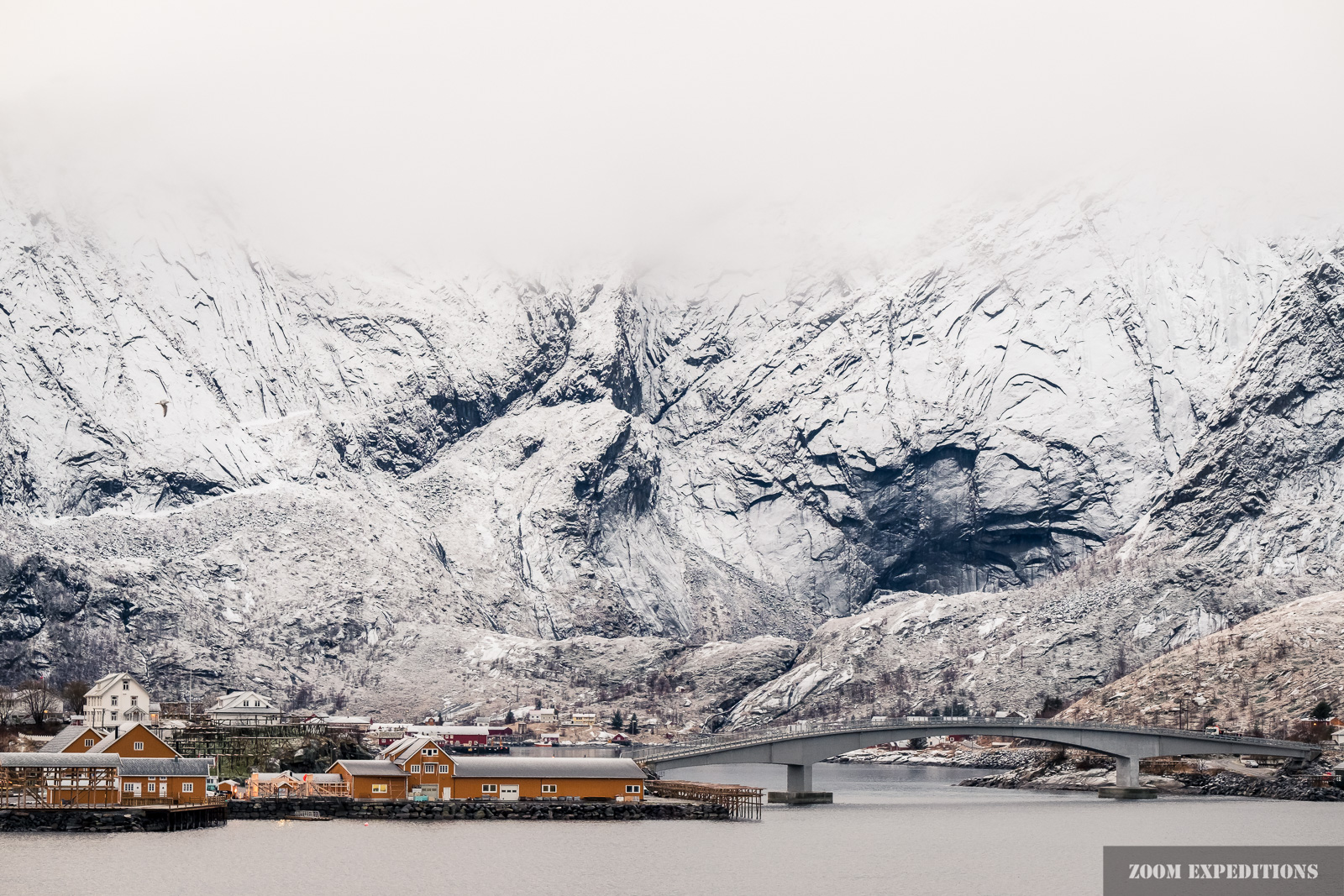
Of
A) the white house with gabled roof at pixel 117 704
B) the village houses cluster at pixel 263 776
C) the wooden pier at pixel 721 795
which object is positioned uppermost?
the white house with gabled roof at pixel 117 704

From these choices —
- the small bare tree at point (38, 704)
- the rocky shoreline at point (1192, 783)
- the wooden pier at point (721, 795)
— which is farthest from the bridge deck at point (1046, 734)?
the small bare tree at point (38, 704)

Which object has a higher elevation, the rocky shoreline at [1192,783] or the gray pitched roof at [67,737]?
the gray pitched roof at [67,737]

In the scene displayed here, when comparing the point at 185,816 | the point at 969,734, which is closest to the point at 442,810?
the point at 185,816

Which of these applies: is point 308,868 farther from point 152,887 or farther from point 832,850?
point 832,850

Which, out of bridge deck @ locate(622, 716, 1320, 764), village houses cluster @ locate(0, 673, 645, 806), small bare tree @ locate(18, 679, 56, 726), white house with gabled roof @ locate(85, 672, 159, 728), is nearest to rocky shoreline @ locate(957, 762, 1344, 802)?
bridge deck @ locate(622, 716, 1320, 764)

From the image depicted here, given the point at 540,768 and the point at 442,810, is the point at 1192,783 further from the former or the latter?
the point at 442,810

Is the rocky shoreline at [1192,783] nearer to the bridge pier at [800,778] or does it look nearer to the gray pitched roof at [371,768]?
the bridge pier at [800,778]

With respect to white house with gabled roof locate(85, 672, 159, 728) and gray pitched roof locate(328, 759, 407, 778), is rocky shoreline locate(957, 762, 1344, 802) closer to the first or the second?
gray pitched roof locate(328, 759, 407, 778)
